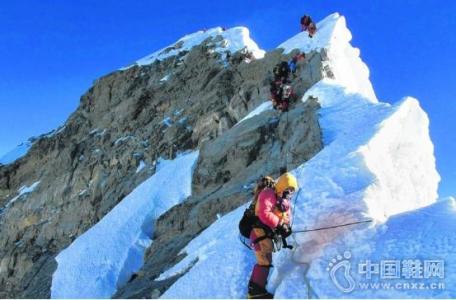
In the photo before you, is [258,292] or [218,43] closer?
[258,292]

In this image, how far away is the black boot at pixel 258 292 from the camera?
9.45 m

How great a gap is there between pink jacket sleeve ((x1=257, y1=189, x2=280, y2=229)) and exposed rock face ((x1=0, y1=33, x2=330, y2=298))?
15.2ft

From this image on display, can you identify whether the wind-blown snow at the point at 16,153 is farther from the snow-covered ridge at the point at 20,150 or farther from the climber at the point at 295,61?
the climber at the point at 295,61

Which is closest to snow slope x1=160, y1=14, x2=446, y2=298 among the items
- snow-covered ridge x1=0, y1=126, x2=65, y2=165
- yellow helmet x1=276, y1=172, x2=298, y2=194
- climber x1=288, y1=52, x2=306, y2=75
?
yellow helmet x1=276, y1=172, x2=298, y2=194

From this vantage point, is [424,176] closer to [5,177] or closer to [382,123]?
[382,123]

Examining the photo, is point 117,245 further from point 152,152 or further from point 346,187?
point 346,187

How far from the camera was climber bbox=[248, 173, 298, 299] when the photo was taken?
9.38 m

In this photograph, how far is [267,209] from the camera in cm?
931

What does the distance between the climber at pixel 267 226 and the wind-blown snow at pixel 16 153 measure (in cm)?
5026

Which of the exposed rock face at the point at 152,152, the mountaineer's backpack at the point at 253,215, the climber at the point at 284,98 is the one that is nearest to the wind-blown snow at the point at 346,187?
the mountaineer's backpack at the point at 253,215

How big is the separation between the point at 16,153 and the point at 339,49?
1490 inches

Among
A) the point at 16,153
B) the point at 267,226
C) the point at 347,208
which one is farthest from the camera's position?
the point at 16,153

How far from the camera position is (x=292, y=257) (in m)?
10.1

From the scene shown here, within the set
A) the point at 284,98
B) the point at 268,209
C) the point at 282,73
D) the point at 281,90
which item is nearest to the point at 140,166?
the point at 282,73
